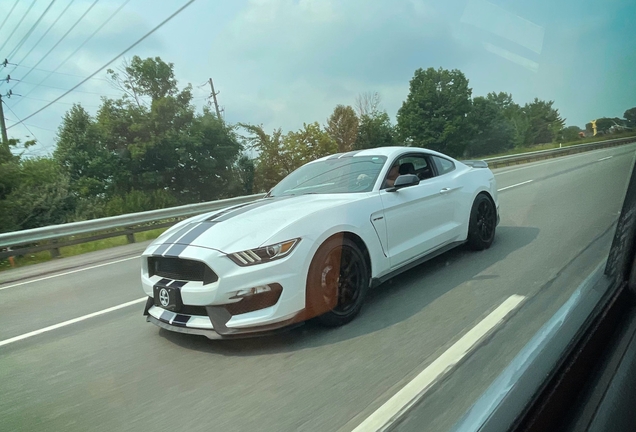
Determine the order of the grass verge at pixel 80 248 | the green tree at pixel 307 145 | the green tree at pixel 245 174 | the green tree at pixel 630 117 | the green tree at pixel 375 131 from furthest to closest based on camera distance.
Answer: the green tree at pixel 245 174, the grass verge at pixel 80 248, the green tree at pixel 307 145, the green tree at pixel 375 131, the green tree at pixel 630 117

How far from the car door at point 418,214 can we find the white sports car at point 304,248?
1 cm

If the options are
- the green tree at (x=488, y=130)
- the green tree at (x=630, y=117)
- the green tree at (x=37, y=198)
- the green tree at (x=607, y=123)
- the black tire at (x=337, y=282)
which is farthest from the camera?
the green tree at (x=37, y=198)

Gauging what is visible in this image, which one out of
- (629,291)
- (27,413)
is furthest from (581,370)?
(27,413)

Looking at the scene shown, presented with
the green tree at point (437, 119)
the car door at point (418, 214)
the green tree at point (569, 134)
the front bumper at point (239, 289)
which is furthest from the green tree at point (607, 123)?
the green tree at point (437, 119)

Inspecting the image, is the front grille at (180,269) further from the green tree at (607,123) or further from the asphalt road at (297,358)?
the green tree at (607,123)

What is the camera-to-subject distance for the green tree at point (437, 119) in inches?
246

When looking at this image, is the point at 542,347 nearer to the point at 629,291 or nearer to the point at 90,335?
the point at 629,291

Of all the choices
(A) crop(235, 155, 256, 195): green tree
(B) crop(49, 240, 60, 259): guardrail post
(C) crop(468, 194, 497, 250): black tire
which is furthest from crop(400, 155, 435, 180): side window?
(B) crop(49, 240, 60, 259): guardrail post

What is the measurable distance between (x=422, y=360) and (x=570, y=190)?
331 inches

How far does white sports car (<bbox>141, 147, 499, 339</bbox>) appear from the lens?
3404mm

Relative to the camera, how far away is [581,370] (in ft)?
5.79

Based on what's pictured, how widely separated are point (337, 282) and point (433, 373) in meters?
1.18

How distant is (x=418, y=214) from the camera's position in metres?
4.77

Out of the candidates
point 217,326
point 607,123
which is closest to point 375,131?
point 607,123
